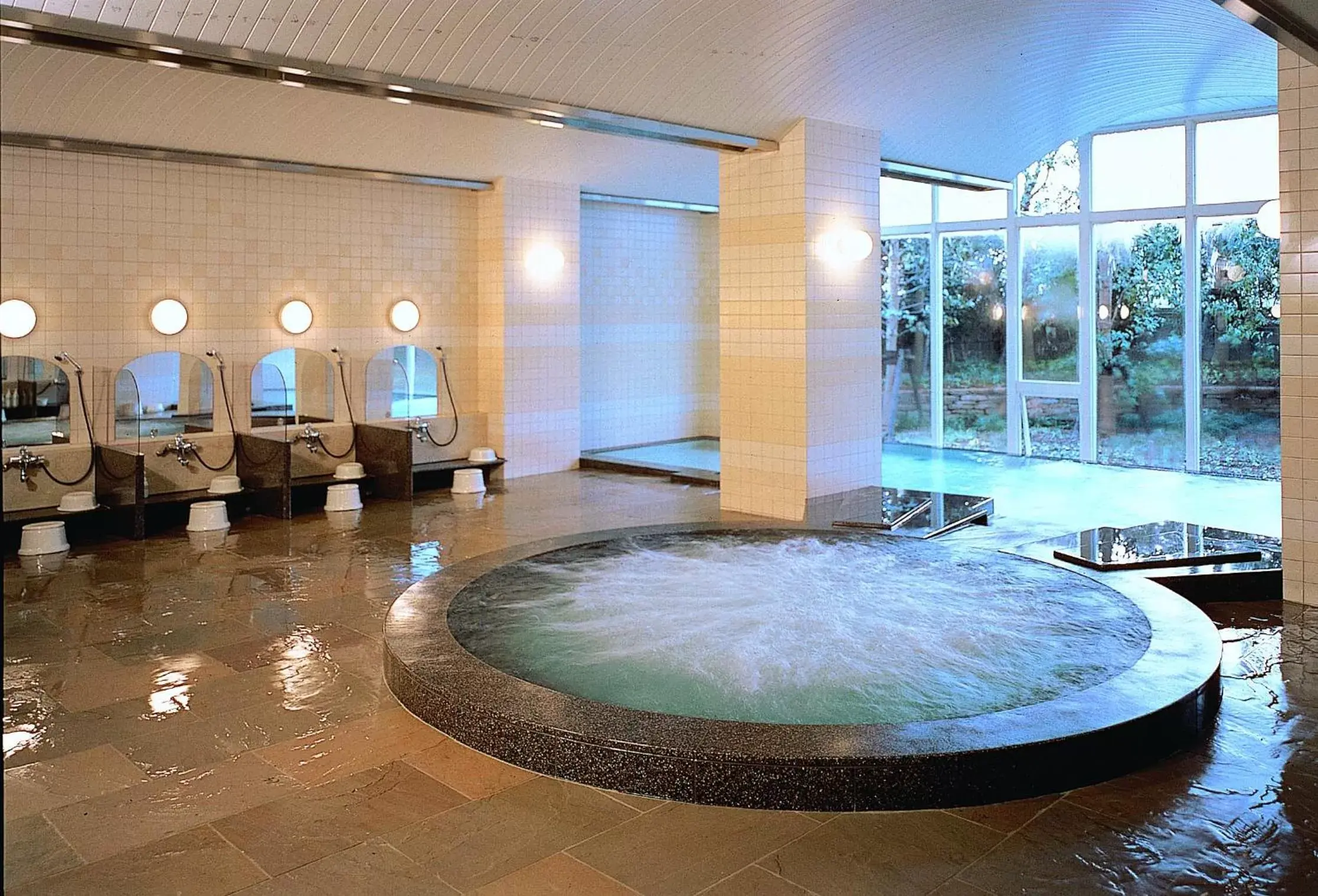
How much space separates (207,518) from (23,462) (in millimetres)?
1274

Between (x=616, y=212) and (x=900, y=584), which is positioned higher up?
(x=616, y=212)

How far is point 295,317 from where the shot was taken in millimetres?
9398

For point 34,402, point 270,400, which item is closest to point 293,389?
point 270,400

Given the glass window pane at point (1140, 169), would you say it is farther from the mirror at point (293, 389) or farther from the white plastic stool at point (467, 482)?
the mirror at point (293, 389)

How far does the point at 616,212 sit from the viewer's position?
12.4 metres

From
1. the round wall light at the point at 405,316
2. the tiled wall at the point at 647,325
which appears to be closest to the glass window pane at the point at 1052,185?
the tiled wall at the point at 647,325

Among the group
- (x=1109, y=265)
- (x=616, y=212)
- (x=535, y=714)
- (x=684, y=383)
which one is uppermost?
(x=616, y=212)

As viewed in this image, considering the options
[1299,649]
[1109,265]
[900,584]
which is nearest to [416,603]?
[900,584]

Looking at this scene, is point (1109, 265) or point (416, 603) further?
point (1109, 265)

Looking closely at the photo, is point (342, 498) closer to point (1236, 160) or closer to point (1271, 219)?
point (1271, 219)

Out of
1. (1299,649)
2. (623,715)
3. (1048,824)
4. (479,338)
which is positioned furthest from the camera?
(479,338)

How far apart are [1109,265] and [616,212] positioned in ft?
17.4

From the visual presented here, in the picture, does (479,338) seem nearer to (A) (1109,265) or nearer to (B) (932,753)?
(A) (1109,265)

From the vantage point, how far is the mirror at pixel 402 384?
32.9 ft
